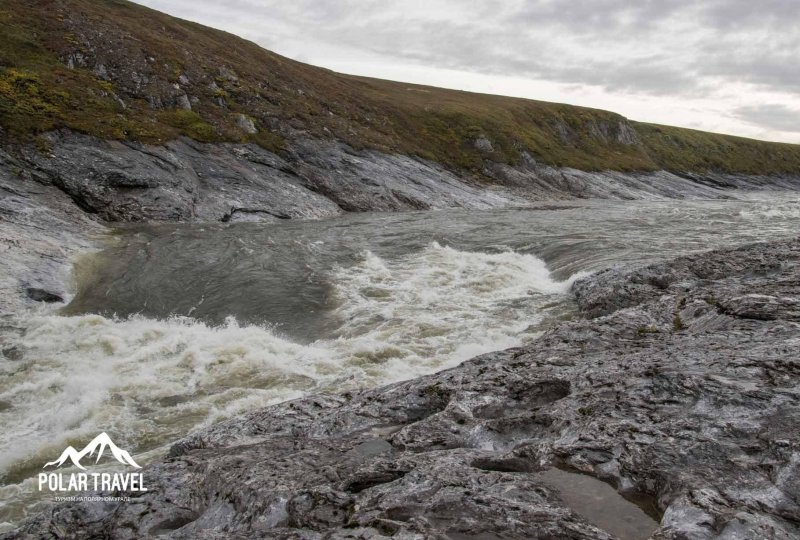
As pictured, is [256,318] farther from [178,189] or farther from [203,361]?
[178,189]

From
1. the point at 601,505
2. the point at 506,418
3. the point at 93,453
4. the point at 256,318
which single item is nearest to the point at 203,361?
the point at 256,318

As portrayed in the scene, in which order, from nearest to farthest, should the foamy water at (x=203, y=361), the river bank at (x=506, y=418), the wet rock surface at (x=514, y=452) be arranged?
the wet rock surface at (x=514, y=452)
the river bank at (x=506, y=418)
the foamy water at (x=203, y=361)

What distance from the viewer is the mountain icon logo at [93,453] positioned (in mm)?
10766

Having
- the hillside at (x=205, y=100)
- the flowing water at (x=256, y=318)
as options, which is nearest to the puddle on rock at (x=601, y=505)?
the flowing water at (x=256, y=318)

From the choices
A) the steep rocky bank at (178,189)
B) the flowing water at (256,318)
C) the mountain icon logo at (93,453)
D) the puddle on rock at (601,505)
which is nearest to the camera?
the puddle on rock at (601,505)

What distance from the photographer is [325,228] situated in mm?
36531

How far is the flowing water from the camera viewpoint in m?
12.8

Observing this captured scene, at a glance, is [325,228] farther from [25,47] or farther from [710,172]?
[710,172]

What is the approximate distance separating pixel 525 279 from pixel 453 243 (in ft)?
26.1

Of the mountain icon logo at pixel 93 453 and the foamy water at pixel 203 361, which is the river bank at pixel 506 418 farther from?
the mountain icon logo at pixel 93 453

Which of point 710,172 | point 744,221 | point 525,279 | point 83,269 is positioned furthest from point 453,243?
point 710,172

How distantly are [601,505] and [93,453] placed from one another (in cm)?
985

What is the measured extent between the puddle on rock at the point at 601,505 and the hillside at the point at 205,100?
38.6m

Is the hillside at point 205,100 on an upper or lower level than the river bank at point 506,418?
upper
